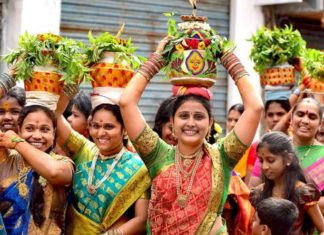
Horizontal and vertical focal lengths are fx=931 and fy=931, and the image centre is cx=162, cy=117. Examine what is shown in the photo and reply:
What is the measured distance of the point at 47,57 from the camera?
20.0 feet

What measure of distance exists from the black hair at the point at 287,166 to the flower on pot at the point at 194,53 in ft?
3.40

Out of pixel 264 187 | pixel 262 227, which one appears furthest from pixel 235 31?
pixel 262 227

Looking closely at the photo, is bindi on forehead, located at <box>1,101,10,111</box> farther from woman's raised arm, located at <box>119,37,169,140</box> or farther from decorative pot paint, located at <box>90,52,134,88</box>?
woman's raised arm, located at <box>119,37,169,140</box>

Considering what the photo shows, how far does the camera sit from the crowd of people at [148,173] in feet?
18.7

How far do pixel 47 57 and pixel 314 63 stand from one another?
279 cm

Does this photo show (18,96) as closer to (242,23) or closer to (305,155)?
(305,155)

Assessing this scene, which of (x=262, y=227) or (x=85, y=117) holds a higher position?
(x=85, y=117)

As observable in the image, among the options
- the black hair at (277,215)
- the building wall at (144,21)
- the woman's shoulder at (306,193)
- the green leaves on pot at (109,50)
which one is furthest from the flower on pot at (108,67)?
the building wall at (144,21)

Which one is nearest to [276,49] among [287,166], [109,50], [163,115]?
[163,115]

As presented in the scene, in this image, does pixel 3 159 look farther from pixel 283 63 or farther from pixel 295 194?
pixel 283 63

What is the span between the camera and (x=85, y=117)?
7.52 metres

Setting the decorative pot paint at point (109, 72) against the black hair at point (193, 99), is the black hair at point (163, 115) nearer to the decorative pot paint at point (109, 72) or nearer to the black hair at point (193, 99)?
the decorative pot paint at point (109, 72)

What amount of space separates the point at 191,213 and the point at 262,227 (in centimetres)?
47

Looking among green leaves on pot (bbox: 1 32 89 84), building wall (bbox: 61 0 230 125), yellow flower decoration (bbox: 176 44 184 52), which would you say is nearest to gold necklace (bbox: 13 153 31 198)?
green leaves on pot (bbox: 1 32 89 84)
